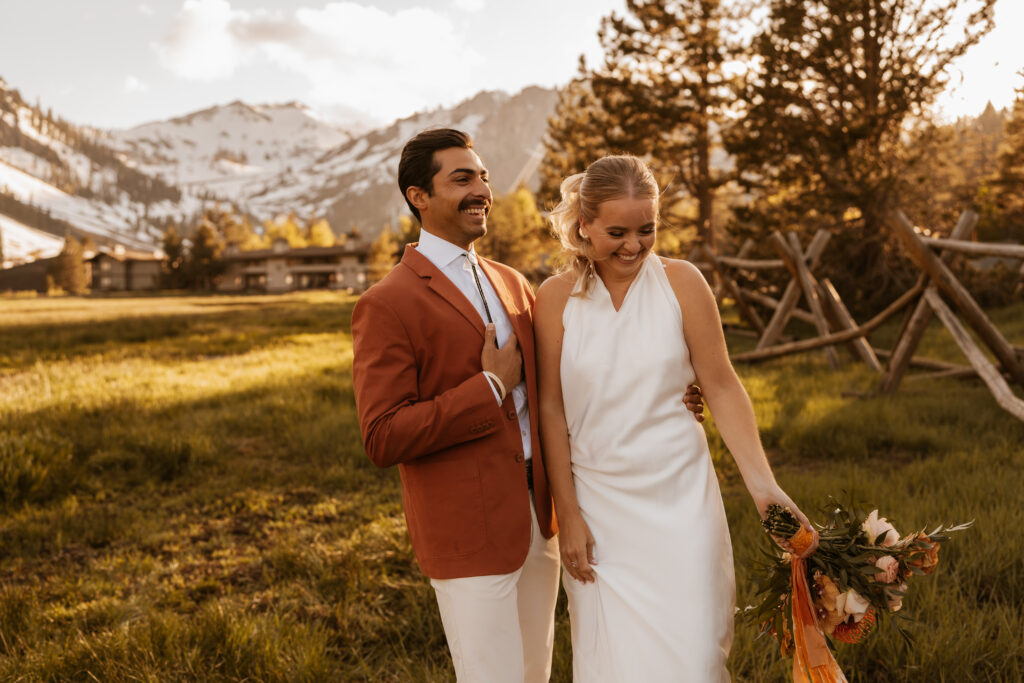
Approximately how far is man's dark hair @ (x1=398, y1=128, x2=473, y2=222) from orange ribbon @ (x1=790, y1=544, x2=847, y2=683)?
1693 mm

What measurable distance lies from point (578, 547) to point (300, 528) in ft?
12.1

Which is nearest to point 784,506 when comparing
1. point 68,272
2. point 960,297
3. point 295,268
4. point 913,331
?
point 960,297

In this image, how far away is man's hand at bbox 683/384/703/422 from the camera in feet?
7.66

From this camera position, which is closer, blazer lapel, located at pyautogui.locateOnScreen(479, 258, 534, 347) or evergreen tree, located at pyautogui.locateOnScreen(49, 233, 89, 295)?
blazer lapel, located at pyautogui.locateOnScreen(479, 258, 534, 347)

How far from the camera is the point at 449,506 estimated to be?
217cm

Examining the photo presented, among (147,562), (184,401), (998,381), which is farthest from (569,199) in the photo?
(184,401)

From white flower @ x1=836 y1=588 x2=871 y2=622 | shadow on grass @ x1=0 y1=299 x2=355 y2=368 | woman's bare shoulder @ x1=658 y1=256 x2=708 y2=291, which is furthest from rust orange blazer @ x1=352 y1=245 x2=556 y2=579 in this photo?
shadow on grass @ x1=0 y1=299 x2=355 y2=368

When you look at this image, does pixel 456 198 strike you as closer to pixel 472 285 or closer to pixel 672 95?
pixel 472 285

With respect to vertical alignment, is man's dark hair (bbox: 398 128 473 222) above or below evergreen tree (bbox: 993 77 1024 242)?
below

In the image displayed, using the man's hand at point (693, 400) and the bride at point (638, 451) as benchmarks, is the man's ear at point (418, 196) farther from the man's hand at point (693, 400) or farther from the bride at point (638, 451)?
the man's hand at point (693, 400)

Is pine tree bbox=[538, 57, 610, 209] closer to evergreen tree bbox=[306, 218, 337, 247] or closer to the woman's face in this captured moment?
the woman's face

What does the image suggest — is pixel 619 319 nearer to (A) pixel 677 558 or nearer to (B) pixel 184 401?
(A) pixel 677 558

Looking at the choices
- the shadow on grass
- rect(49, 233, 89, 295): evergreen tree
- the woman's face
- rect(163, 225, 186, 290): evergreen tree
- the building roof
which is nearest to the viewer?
the woman's face

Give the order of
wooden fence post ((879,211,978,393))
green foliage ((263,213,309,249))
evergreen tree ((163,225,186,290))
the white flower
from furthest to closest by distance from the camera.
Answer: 1. green foliage ((263,213,309,249))
2. evergreen tree ((163,225,186,290))
3. wooden fence post ((879,211,978,393))
4. the white flower
